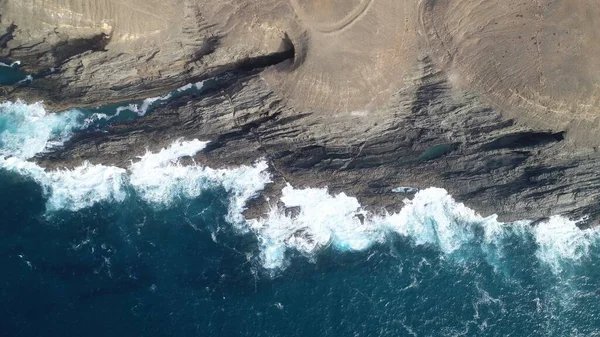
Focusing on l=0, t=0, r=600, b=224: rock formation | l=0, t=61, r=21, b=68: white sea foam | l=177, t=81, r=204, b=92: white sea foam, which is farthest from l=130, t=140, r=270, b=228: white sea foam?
l=0, t=61, r=21, b=68: white sea foam

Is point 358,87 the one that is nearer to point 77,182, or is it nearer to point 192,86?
point 192,86

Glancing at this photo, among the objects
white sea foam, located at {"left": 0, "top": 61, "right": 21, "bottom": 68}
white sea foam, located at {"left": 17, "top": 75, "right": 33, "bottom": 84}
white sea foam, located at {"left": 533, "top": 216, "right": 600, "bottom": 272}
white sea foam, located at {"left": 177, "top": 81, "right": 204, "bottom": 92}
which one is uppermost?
white sea foam, located at {"left": 177, "top": 81, "right": 204, "bottom": 92}

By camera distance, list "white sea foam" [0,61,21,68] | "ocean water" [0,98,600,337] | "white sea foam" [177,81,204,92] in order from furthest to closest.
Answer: "white sea foam" [0,61,21,68] → "white sea foam" [177,81,204,92] → "ocean water" [0,98,600,337]

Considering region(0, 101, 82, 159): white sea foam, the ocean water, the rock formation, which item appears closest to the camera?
the ocean water

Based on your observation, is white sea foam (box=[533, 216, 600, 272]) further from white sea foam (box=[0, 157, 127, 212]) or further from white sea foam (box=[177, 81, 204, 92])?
white sea foam (box=[0, 157, 127, 212])

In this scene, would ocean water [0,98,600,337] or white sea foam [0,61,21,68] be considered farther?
white sea foam [0,61,21,68]

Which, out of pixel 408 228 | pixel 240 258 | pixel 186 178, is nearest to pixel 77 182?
pixel 186 178

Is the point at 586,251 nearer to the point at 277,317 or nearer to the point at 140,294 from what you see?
the point at 277,317

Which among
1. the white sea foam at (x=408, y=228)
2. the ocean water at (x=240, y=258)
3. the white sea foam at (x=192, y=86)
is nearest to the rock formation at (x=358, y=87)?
the white sea foam at (x=192, y=86)
